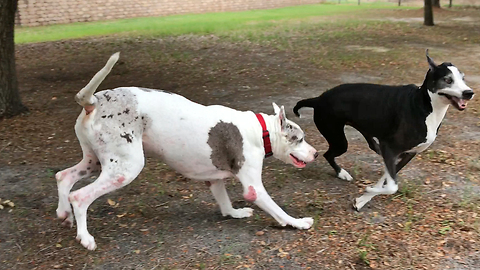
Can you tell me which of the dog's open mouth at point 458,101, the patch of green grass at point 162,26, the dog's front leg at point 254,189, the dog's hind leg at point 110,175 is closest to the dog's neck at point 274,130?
the dog's front leg at point 254,189

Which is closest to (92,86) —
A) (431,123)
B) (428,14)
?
(431,123)

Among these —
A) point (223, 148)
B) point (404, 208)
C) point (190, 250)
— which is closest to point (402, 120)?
point (404, 208)

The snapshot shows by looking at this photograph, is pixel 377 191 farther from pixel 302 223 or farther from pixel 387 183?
pixel 302 223

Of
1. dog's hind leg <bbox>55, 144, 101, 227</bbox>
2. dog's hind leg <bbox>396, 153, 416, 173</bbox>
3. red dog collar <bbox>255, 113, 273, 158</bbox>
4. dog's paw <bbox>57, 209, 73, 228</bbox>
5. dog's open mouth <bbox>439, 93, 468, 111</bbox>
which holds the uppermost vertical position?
dog's open mouth <bbox>439, 93, 468, 111</bbox>

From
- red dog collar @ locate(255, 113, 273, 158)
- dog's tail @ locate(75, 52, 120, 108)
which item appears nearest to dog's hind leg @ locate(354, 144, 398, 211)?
red dog collar @ locate(255, 113, 273, 158)

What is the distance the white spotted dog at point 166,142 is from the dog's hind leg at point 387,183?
62 cm

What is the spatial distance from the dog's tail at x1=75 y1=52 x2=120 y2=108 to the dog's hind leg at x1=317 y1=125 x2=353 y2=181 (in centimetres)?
227

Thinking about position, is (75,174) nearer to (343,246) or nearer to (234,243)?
(234,243)

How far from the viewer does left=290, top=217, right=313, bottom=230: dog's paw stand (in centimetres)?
398

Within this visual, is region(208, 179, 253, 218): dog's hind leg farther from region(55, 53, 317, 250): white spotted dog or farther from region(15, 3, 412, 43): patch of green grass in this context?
region(15, 3, 412, 43): patch of green grass

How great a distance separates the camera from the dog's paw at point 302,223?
157 inches

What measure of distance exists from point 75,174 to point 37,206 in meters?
0.91

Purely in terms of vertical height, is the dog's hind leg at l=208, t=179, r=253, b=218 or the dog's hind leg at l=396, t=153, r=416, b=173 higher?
the dog's hind leg at l=396, t=153, r=416, b=173

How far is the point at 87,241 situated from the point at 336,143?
2557 millimetres
